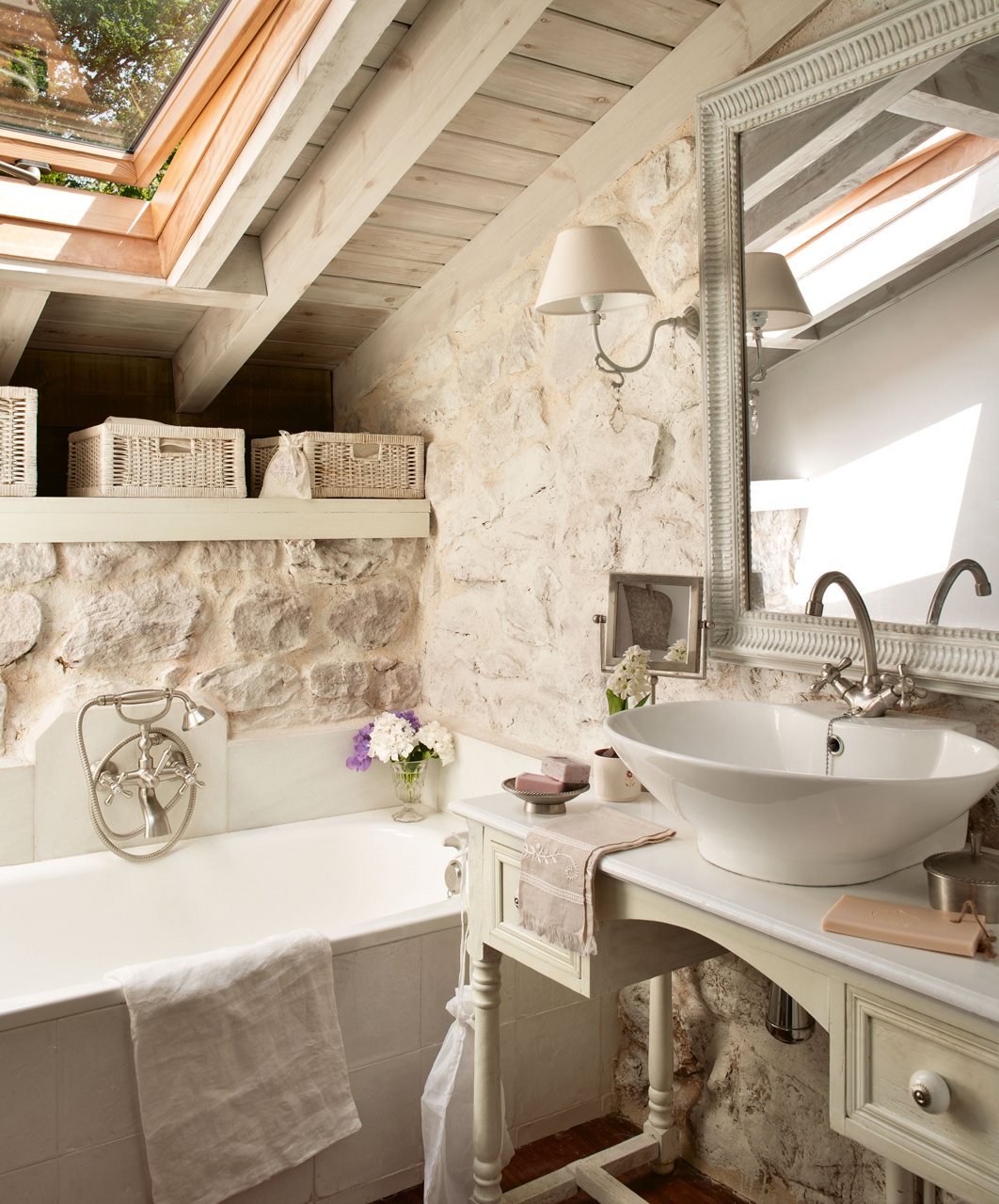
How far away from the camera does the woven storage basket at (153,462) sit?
266 cm

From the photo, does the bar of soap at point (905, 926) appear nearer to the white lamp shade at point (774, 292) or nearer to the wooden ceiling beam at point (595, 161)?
the white lamp shade at point (774, 292)

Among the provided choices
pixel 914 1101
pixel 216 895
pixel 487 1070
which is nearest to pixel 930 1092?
pixel 914 1101

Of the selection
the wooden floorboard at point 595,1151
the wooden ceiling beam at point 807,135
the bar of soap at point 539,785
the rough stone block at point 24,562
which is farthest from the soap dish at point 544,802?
the rough stone block at point 24,562

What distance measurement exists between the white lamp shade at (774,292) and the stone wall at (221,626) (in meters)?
1.48

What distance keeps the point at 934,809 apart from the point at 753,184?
1218 millimetres

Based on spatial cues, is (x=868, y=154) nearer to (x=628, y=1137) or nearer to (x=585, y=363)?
(x=585, y=363)

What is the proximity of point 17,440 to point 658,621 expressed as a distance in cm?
162

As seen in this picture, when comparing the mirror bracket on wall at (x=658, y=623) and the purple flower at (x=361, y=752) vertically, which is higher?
the mirror bracket on wall at (x=658, y=623)

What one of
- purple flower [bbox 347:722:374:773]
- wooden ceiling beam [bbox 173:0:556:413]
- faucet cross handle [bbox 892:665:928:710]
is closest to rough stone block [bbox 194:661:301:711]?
purple flower [bbox 347:722:374:773]

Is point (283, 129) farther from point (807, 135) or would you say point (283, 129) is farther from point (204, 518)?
point (204, 518)

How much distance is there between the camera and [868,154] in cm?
171

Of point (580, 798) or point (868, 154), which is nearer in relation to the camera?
point (868, 154)

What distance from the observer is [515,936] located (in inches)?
69.1

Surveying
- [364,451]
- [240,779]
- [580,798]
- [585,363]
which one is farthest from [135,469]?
[580,798]
